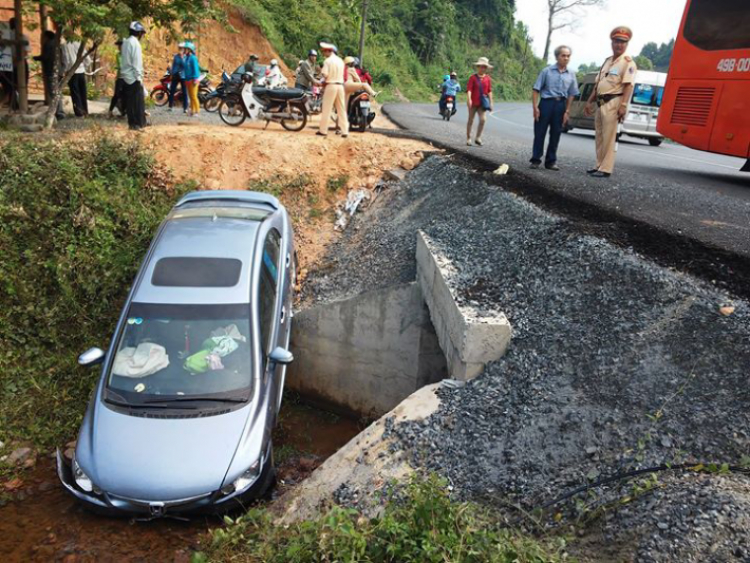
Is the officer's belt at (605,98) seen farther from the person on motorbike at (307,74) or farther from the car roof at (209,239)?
the person on motorbike at (307,74)

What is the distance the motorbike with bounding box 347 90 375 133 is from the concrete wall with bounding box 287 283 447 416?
242 inches

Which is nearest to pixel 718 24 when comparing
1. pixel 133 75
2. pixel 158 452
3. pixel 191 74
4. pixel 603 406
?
pixel 603 406

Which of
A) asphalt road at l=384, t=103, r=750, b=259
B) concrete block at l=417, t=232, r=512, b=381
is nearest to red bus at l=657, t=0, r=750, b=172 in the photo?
asphalt road at l=384, t=103, r=750, b=259

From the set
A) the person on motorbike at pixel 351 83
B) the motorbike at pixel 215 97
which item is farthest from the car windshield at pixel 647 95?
the motorbike at pixel 215 97

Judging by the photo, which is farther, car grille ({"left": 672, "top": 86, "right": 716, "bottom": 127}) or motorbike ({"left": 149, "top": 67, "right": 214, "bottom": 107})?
motorbike ({"left": 149, "top": 67, "right": 214, "bottom": 107})

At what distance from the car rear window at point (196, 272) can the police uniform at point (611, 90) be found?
5.50 meters

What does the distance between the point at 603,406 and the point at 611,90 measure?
5.37 m

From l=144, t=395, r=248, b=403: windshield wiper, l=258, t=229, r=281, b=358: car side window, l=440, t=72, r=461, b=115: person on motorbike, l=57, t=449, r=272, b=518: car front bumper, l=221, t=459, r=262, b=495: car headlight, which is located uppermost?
l=440, t=72, r=461, b=115: person on motorbike

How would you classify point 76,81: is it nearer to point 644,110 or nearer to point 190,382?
point 190,382

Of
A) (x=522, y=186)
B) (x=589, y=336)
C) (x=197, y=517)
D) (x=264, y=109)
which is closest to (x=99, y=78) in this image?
(x=264, y=109)

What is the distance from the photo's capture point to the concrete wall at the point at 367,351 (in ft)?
24.2

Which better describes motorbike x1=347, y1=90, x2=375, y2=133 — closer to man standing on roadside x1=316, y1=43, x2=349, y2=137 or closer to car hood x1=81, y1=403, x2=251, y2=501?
man standing on roadside x1=316, y1=43, x2=349, y2=137

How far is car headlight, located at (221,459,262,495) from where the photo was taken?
487 cm

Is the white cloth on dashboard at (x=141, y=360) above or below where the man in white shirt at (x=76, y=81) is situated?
below
